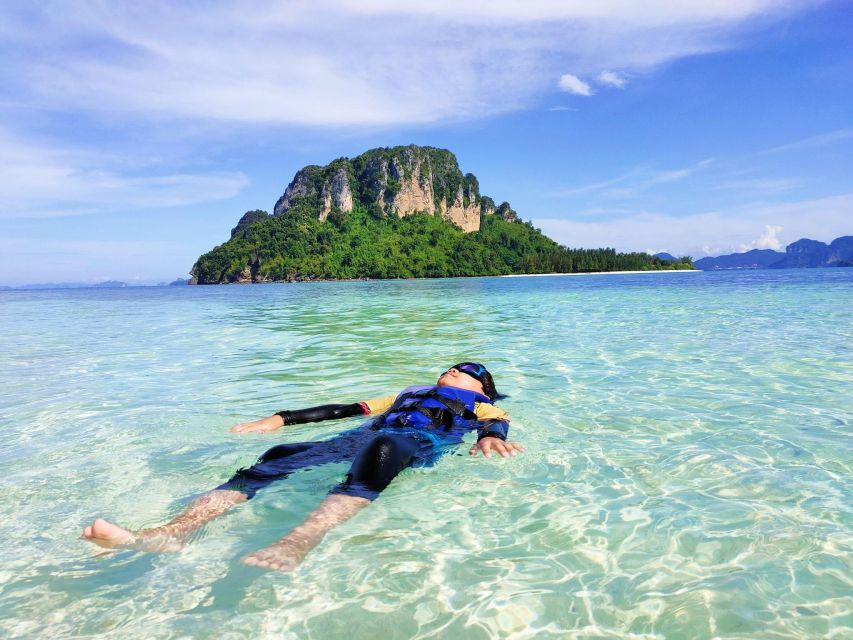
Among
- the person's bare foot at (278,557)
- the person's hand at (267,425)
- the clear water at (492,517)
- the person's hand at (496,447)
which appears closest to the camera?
the clear water at (492,517)

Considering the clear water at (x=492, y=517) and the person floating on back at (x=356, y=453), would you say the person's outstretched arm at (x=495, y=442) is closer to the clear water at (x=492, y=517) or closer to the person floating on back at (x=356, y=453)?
the person floating on back at (x=356, y=453)

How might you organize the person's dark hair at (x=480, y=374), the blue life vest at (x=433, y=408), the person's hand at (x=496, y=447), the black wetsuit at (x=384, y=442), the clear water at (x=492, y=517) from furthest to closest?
the person's dark hair at (x=480, y=374) → the blue life vest at (x=433, y=408) → the person's hand at (x=496, y=447) → the black wetsuit at (x=384, y=442) → the clear water at (x=492, y=517)

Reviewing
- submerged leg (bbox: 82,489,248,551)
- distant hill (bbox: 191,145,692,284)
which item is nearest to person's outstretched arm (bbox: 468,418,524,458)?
submerged leg (bbox: 82,489,248,551)

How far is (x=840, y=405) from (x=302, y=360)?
9202 mm

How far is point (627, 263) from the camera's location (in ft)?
553

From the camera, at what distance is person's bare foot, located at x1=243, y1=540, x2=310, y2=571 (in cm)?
310

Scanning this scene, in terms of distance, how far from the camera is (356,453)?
4.73m

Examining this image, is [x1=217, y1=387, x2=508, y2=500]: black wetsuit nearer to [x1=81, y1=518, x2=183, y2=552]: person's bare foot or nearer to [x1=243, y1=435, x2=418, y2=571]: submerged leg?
[x1=243, y1=435, x2=418, y2=571]: submerged leg

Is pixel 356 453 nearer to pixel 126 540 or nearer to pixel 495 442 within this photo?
pixel 495 442

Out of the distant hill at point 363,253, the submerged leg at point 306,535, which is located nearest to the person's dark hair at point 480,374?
the submerged leg at point 306,535

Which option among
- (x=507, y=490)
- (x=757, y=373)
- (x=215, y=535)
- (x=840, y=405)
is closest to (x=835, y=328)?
(x=757, y=373)

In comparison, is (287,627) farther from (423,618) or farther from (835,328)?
(835,328)

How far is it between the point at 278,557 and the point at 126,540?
1079 millimetres

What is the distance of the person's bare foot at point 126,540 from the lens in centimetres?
338
